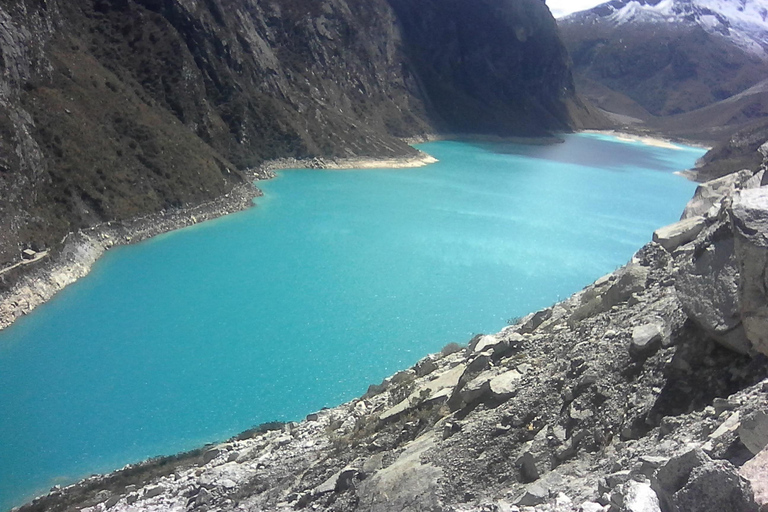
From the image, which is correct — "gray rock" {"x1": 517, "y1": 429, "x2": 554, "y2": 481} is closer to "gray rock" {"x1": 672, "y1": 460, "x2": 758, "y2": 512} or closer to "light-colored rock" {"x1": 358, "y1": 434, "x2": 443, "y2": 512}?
"light-colored rock" {"x1": 358, "y1": 434, "x2": 443, "y2": 512}

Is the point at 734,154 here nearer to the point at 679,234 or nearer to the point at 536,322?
the point at 536,322

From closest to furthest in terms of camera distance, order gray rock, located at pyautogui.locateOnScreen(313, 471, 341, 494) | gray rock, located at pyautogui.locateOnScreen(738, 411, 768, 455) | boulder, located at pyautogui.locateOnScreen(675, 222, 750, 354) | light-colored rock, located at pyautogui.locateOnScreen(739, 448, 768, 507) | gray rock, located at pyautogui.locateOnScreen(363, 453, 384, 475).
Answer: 1. light-colored rock, located at pyautogui.locateOnScreen(739, 448, 768, 507)
2. gray rock, located at pyautogui.locateOnScreen(738, 411, 768, 455)
3. boulder, located at pyautogui.locateOnScreen(675, 222, 750, 354)
4. gray rock, located at pyautogui.locateOnScreen(363, 453, 384, 475)
5. gray rock, located at pyautogui.locateOnScreen(313, 471, 341, 494)

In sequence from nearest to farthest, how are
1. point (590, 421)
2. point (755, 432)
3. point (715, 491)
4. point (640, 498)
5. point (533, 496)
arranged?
point (715, 491)
point (640, 498)
point (755, 432)
point (533, 496)
point (590, 421)

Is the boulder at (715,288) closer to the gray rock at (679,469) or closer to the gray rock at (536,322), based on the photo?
the gray rock at (679,469)

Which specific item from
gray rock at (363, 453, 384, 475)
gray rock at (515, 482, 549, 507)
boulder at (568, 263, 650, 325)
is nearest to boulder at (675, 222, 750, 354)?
boulder at (568, 263, 650, 325)

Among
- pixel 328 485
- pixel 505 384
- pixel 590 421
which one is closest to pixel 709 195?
pixel 505 384
